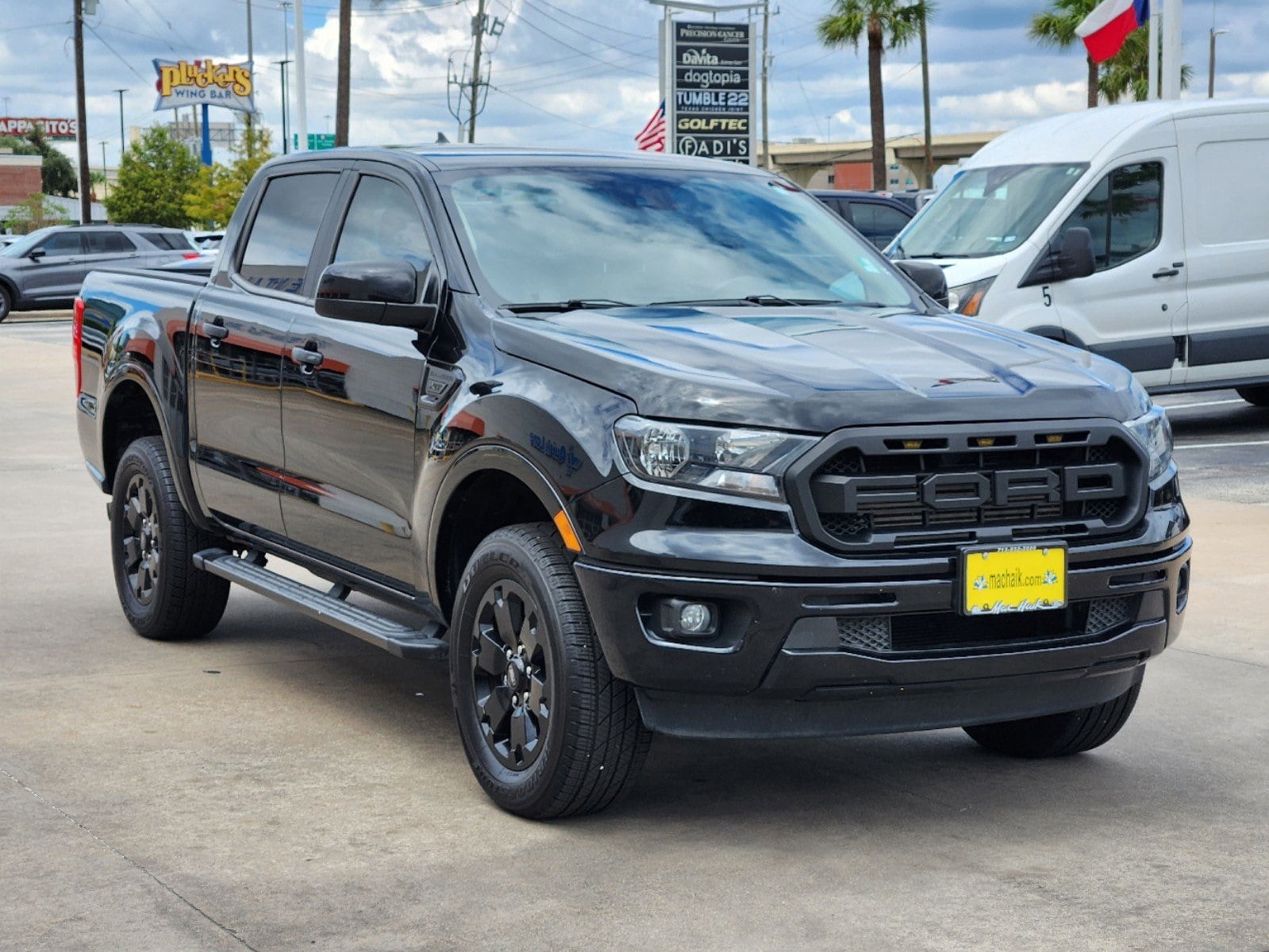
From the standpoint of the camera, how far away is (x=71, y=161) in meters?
148

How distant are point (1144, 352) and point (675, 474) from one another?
31.7ft

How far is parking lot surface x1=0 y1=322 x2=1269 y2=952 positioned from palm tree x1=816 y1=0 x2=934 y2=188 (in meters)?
36.6

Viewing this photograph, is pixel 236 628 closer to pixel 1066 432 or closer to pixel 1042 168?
pixel 1066 432

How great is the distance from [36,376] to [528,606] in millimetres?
16740

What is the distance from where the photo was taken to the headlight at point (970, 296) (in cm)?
1280

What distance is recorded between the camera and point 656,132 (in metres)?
31.7

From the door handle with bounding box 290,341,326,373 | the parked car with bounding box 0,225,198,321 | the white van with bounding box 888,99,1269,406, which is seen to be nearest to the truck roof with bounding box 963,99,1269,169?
the white van with bounding box 888,99,1269,406

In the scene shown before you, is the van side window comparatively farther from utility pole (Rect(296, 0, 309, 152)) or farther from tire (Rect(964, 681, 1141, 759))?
utility pole (Rect(296, 0, 309, 152))

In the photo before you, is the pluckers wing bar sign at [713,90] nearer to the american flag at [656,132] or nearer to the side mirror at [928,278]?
the american flag at [656,132]

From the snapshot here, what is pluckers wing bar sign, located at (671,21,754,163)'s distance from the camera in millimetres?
29125

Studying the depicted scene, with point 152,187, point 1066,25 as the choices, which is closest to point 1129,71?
point 1066,25

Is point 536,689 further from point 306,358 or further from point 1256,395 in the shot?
point 1256,395

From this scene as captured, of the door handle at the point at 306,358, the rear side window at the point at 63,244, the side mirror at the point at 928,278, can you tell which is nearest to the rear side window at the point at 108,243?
the rear side window at the point at 63,244

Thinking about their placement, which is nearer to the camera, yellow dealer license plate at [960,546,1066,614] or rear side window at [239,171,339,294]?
yellow dealer license plate at [960,546,1066,614]
